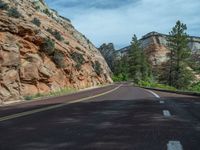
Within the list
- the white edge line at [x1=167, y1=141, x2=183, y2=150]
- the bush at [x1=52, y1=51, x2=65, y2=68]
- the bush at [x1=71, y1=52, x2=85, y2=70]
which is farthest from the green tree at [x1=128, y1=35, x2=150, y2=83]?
the white edge line at [x1=167, y1=141, x2=183, y2=150]

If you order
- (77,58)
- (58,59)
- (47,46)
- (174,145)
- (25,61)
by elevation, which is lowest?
(174,145)

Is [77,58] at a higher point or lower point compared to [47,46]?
lower

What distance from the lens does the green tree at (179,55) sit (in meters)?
87.2

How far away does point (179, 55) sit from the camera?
292 ft

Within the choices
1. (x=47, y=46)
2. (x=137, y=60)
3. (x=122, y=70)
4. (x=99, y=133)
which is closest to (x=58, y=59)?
(x=47, y=46)

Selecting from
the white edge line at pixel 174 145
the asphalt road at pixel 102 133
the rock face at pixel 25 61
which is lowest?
the white edge line at pixel 174 145

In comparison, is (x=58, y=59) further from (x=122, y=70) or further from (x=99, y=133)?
(x=122, y=70)

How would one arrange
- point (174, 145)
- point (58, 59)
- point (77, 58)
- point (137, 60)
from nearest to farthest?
1. point (174, 145)
2. point (58, 59)
3. point (77, 58)
4. point (137, 60)

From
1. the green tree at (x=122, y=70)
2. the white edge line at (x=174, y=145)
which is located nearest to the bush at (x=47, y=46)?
the white edge line at (x=174, y=145)

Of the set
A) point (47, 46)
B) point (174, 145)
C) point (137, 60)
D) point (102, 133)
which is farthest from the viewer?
point (137, 60)

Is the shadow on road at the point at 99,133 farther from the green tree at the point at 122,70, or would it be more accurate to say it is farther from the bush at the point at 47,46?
the green tree at the point at 122,70

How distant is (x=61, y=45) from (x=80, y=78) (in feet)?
37.6

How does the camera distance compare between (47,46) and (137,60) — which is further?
(137,60)

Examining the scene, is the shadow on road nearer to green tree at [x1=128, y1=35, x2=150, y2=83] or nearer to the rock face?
the rock face
